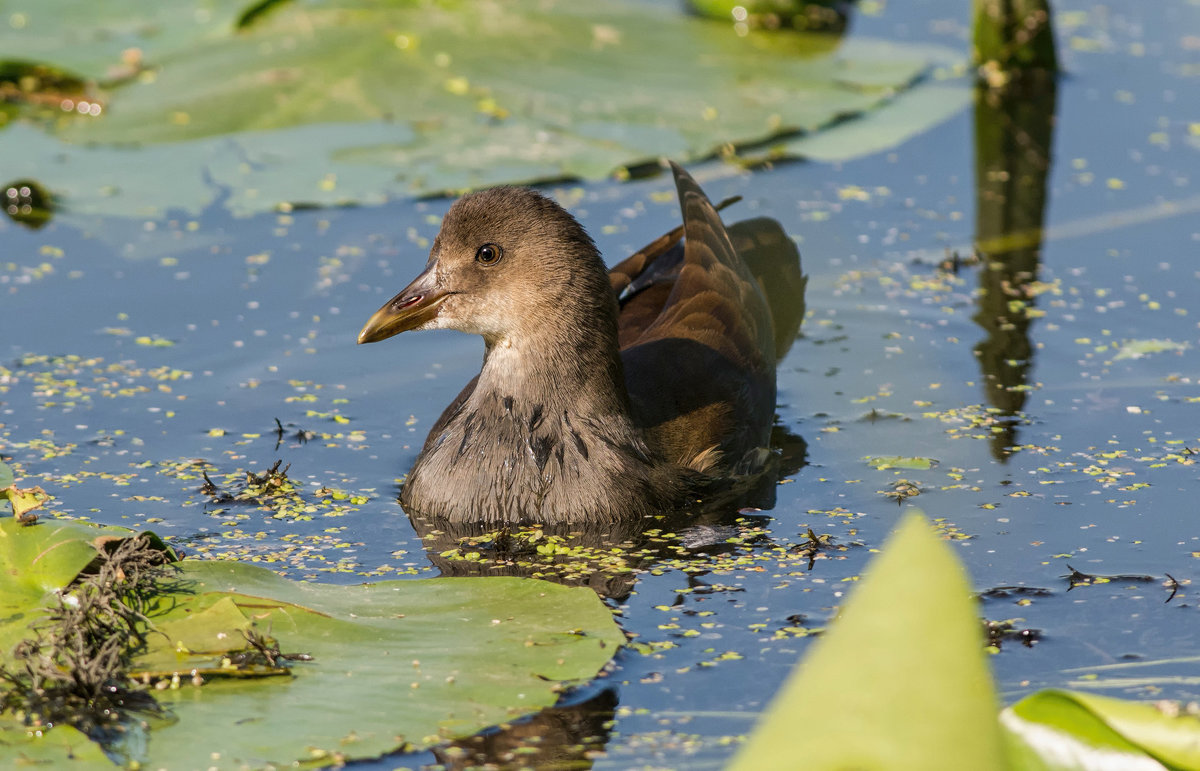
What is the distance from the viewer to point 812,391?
566 centimetres

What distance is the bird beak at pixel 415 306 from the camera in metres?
4.50

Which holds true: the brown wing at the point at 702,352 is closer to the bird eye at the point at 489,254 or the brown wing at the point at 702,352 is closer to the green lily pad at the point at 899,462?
the green lily pad at the point at 899,462

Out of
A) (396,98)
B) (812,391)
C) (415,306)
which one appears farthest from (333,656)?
(396,98)

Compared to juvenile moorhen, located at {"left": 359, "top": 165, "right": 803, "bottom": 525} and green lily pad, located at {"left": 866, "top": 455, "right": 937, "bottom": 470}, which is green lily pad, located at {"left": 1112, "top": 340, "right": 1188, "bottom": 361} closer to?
green lily pad, located at {"left": 866, "top": 455, "right": 937, "bottom": 470}

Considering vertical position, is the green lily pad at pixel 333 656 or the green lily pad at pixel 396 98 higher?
the green lily pad at pixel 396 98

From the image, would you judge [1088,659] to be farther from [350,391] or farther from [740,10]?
[740,10]

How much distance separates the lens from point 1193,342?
580 cm

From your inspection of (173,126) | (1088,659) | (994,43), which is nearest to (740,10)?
(994,43)

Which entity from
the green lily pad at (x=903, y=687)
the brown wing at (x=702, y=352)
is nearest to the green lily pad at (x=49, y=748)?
the green lily pad at (x=903, y=687)

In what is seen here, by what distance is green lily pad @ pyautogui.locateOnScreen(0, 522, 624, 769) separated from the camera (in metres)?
3.01

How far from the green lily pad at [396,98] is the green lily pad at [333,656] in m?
3.26

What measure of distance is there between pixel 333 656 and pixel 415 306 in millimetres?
1456

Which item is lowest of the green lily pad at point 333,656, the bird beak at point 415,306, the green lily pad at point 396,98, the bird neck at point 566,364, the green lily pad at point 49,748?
the green lily pad at point 49,748

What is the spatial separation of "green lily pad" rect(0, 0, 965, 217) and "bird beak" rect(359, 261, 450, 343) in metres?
2.15
